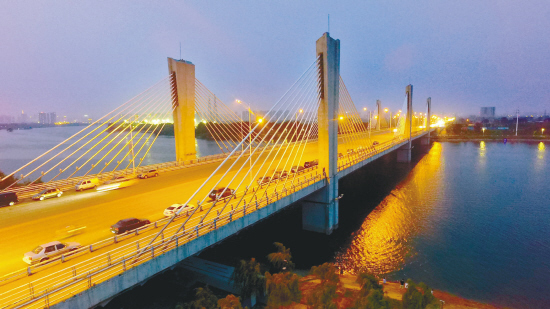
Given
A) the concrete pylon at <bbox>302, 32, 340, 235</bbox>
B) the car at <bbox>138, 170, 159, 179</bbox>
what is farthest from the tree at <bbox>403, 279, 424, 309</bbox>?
the car at <bbox>138, 170, 159, 179</bbox>

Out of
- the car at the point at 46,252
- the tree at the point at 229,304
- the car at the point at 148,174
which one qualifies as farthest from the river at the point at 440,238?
the car at the point at 148,174

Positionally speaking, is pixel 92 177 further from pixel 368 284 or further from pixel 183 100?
pixel 368 284

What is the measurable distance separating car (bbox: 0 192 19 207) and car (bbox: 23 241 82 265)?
8.54m

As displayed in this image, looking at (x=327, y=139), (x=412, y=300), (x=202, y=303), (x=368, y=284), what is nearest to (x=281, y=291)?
(x=202, y=303)

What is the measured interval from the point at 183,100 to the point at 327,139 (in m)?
13.4

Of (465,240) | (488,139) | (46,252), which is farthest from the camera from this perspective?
(488,139)

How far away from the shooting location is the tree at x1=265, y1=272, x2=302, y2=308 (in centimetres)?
1223

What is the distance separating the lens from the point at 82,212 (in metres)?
14.4

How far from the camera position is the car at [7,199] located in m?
15.9

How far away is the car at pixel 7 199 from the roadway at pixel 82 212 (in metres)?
0.42

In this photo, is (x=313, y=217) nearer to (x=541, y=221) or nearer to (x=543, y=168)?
(x=541, y=221)

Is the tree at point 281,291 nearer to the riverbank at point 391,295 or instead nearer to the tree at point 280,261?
the riverbank at point 391,295

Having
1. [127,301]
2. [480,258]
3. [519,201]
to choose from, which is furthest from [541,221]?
[127,301]

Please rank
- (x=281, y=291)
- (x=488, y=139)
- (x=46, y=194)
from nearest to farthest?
(x=281, y=291) < (x=46, y=194) < (x=488, y=139)
